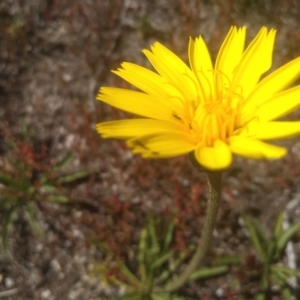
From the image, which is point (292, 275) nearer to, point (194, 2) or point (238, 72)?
point (238, 72)

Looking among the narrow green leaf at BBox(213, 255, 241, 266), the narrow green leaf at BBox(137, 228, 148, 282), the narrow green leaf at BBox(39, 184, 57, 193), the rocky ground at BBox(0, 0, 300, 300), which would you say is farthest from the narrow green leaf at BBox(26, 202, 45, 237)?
the narrow green leaf at BBox(213, 255, 241, 266)

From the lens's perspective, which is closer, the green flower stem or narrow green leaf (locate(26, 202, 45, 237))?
the green flower stem

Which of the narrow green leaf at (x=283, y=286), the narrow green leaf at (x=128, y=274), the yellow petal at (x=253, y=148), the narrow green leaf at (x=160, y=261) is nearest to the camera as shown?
the yellow petal at (x=253, y=148)

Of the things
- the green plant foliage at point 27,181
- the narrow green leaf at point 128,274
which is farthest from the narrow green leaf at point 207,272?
the green plant foliage at point 27,181

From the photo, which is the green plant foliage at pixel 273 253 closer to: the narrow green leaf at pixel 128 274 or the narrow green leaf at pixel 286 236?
the narrow green leaf at pixel 286 236

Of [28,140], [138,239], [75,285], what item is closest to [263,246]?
[138,239]

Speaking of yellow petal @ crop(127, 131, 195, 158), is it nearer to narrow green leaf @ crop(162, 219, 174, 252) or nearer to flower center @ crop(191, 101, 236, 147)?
flower center @ crop(191, 101, 236, 147)

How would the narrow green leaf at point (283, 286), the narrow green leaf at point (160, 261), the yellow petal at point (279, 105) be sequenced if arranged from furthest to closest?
the narrow green leaf at point (160, 261), the narrow green leaf at point (283, 286), the yellow petal at point (279, 105)

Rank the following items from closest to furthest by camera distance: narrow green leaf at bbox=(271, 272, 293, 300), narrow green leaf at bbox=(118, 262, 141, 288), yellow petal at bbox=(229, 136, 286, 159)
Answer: yellow petal at bbox=(229, 136, 286, 159)
narrow green leaf at bbox=(271, 272, 293, 300)
narrow green leaf at bbox=(118, 262, 141, 288)
